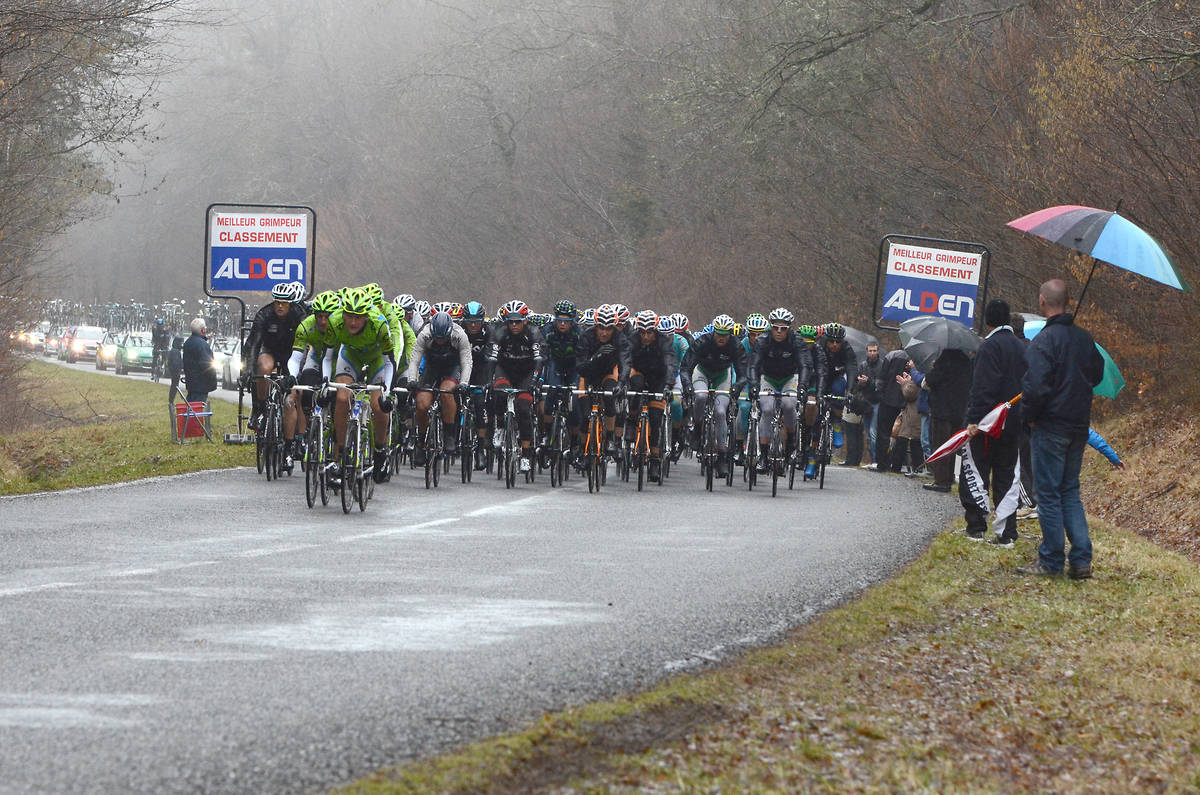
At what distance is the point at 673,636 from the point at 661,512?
782 centimetres

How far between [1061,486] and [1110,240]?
1.89 metres

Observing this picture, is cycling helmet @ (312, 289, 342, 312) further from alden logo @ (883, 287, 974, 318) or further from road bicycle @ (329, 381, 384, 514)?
alden logo @ (883, 287, 974, 318)

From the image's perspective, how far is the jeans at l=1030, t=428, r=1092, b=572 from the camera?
1162 centimetres

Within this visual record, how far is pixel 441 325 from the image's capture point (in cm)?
1841

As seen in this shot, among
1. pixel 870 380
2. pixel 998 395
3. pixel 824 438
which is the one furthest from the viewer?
pixel 870 380

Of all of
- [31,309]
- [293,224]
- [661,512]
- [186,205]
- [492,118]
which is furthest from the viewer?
[186,205]

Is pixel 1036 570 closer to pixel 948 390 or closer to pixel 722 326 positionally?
pixel 948 390

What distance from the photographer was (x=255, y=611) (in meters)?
8.85

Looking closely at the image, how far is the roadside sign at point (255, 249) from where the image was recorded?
24.4 metres

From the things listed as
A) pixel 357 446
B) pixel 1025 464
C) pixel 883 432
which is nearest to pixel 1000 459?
pixel 1025 464

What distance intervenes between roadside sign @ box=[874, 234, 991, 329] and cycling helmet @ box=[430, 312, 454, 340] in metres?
8.39

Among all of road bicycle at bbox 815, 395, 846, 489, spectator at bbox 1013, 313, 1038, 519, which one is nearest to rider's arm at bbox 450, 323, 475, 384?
road bicycle at bbox 815, 395, 846, 489

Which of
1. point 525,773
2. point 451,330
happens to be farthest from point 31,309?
point 525,773

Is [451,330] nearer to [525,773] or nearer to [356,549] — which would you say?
[356,549]
